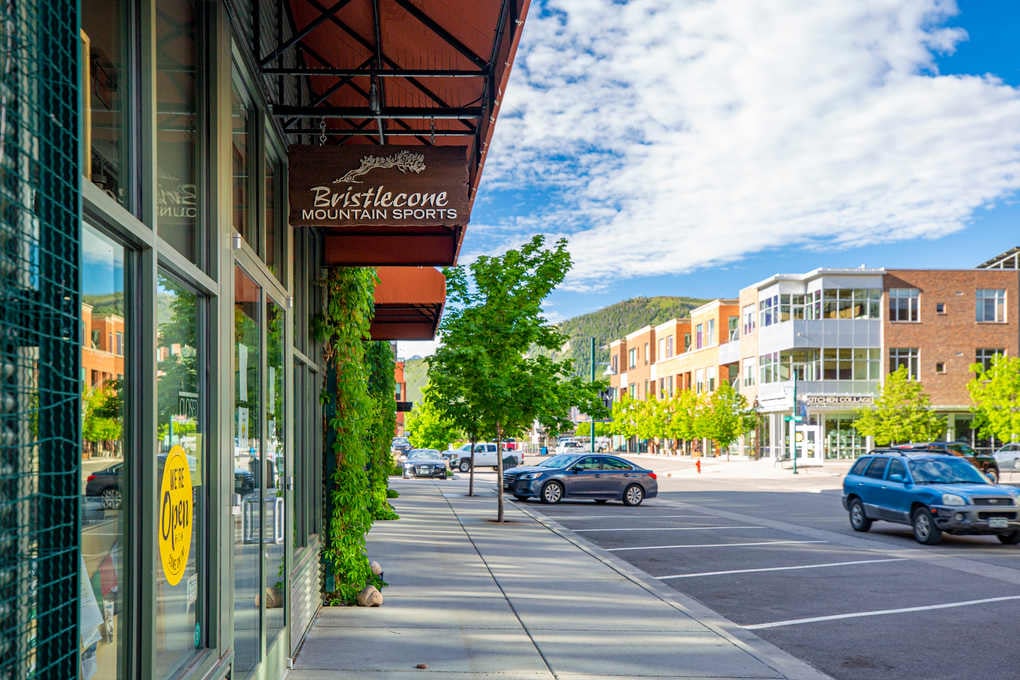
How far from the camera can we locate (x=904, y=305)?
67.3m

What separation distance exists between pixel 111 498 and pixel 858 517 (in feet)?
64.8

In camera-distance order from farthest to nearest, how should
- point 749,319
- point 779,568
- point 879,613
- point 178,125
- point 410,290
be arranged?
point 749,319 < point 410,290 < point 779,568 < point 879,613 < point 178,125

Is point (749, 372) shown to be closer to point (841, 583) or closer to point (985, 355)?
point (985, 355)

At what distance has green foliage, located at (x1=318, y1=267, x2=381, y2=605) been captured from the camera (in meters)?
10.1

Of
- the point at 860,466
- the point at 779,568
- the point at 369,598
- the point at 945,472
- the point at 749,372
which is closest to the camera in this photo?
the point at 369,598

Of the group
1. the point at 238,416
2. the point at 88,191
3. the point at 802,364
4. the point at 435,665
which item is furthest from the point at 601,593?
the point at 802,364

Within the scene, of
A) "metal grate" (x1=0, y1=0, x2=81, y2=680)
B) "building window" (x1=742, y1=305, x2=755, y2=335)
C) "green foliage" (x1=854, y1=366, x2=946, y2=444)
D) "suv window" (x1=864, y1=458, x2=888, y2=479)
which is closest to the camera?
"metal grate" (x1=0, y1=0, x2=81, y2=680)

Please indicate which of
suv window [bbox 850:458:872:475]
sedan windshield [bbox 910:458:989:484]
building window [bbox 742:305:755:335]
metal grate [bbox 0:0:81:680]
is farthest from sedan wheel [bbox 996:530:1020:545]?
building window [bbox 742:305:755:335]

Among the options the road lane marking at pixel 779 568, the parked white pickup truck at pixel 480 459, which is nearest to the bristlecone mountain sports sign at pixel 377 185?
the road lane marking at pixel 779 568

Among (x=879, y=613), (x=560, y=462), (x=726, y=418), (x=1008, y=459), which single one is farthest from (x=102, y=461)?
(x=726, y=418)

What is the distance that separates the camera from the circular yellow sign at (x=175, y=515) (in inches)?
151

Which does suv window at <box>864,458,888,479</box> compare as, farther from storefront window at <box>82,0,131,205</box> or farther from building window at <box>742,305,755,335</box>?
building window at <box>742,305,755,335</box>

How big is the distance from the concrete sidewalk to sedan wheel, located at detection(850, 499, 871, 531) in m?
7.45

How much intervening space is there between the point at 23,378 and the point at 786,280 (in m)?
69.3
